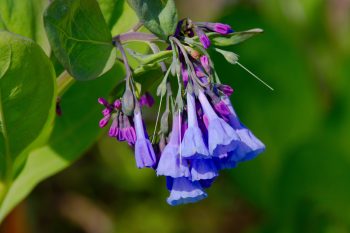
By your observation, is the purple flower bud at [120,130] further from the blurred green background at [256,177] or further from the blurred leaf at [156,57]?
the blurred green background at [256,177]

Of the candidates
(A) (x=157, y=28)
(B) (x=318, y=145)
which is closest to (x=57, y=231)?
(B) (x=318, y=145)

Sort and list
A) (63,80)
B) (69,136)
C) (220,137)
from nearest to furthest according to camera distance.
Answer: (220,137) → (63,80) → (69,136)

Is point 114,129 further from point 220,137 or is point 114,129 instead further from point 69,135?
point 69,135

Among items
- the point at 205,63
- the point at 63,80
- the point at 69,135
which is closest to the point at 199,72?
the point at 205,63

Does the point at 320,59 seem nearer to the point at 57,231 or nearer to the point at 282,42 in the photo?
the point at 282,42

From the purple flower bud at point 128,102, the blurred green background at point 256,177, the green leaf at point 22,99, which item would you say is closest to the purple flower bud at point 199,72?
the purple flower bud at point 128,102

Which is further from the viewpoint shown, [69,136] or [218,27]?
[69,136]
